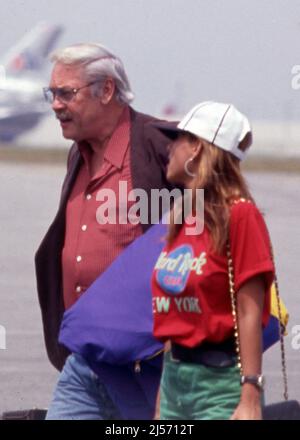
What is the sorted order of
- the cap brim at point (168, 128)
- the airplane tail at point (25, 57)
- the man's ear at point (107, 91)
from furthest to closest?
the airplane tail at point (25, 57) < the man's ear at point (107, 91) < the cap brim at point (168, 128)

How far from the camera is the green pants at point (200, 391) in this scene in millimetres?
3566

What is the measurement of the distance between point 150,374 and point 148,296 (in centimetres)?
25

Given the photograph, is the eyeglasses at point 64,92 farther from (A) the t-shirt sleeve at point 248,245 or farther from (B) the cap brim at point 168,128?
(A) the t-shirt sleeve at point 248,245

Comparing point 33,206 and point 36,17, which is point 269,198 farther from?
point 36,17

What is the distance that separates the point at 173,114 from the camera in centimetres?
1052

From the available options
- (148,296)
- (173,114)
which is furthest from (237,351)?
(173,114)

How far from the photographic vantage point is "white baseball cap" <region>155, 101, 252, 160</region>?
12.0 ft

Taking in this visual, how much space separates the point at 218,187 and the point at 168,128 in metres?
0.80

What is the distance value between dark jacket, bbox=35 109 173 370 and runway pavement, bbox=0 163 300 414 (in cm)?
35

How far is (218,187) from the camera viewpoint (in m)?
3.62
